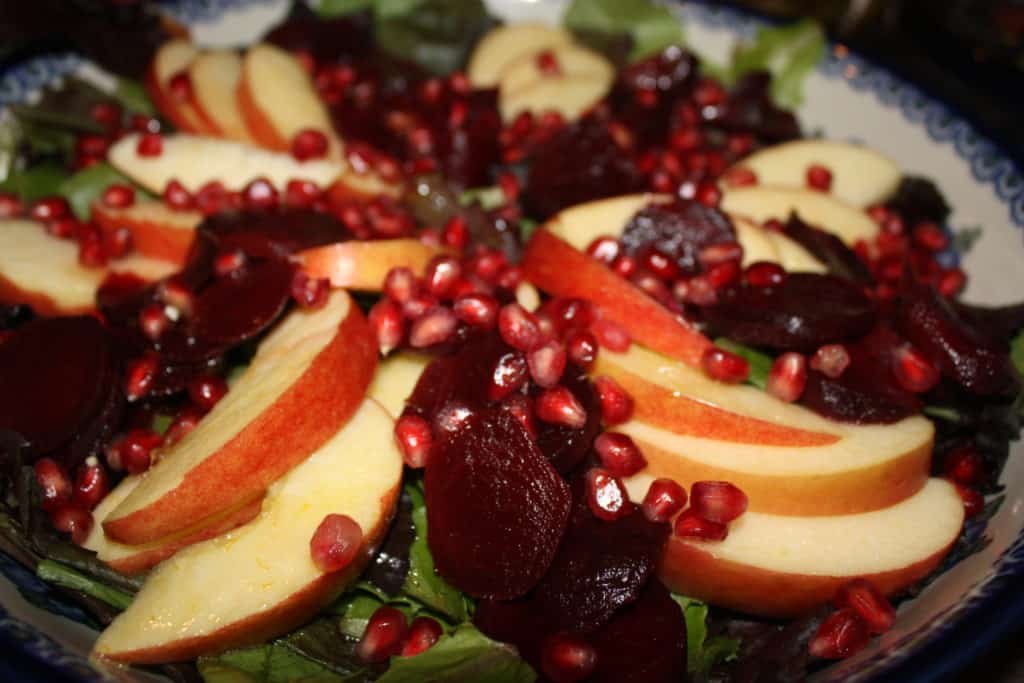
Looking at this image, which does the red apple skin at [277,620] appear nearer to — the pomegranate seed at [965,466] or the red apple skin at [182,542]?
the red apple skin at [182,542]

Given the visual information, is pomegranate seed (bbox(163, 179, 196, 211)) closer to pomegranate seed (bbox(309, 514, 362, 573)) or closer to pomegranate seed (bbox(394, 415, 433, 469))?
pomegranate seed (bbox(394, 415, 433, 469))

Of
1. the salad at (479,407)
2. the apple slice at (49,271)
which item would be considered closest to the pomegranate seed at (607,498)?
the salad at (479,407)

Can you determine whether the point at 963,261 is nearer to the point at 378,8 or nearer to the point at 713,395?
the point at 713,395

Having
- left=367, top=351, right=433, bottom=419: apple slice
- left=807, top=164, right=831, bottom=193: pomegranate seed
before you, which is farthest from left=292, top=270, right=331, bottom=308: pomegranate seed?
left=807, top=164, right=831, bottom=193: pomegranate seed

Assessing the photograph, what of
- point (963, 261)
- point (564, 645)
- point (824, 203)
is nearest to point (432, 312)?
point (564, 645)

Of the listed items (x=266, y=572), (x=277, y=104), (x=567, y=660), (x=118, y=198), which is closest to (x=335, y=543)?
(x=266, y=572)

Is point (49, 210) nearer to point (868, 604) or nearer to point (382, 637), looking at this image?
point (382, 637)

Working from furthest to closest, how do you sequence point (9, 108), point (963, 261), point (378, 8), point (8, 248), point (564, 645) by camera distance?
1. point (378, 8)
2. point (9, 108)
3. point (963, 261)
4. point (8, 248)
5. point (564, 645)
